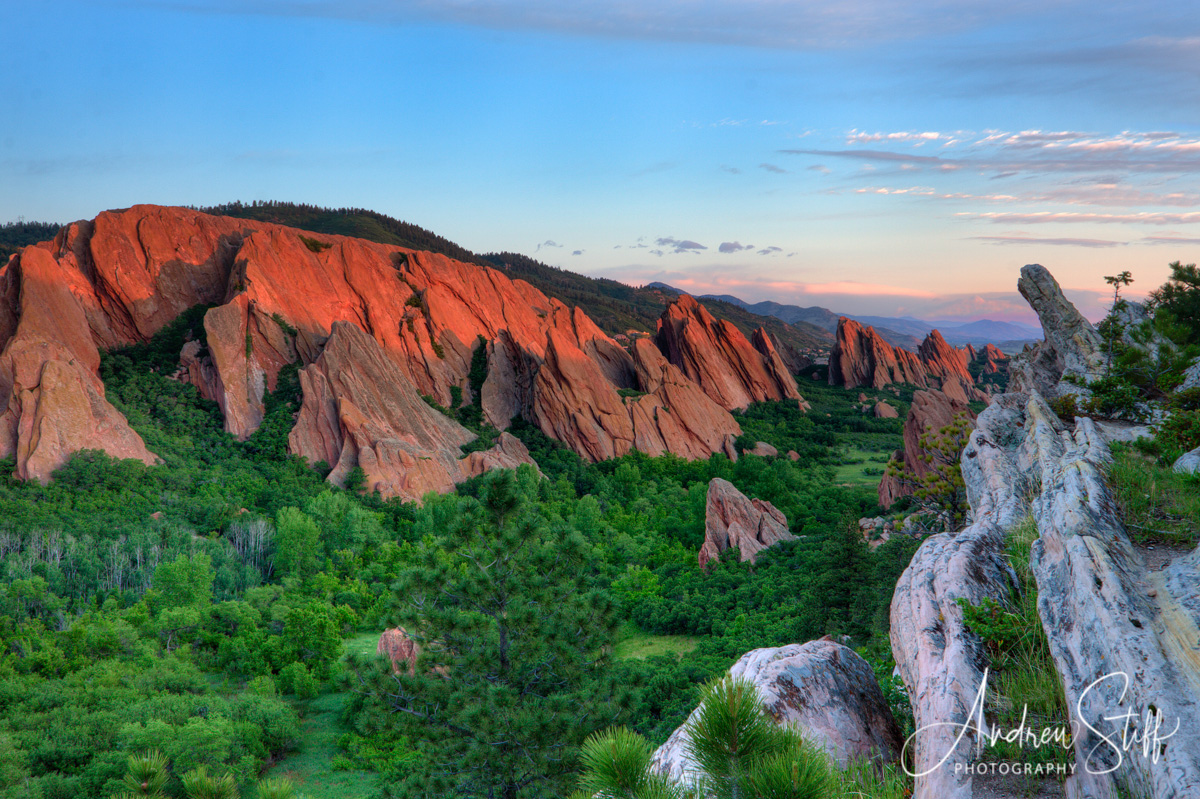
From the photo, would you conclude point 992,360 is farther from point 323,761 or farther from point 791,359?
point 323,761

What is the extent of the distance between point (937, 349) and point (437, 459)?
107739 mm

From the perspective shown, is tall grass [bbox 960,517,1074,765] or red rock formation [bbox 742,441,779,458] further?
red rock formation [bbox 742,441,779,458]

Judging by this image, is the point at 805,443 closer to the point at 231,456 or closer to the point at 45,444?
the point at 231,456

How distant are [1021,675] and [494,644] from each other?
13.2 metres

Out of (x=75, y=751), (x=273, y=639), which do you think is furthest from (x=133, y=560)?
(x=75, y=751)

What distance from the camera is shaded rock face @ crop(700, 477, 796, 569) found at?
37281 mm

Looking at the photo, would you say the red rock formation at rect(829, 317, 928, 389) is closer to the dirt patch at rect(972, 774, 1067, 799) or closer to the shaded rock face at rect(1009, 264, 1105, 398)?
the shaded rock face at rect(1009, 264, 1105, 398)

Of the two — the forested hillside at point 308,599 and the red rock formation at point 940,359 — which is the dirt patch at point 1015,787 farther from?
the red rock formation at point 940,359

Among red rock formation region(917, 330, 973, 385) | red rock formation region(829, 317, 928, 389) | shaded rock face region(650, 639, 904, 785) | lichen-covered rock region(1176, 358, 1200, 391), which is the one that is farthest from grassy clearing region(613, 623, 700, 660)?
red rock formation region(917, 330, 973, 385)

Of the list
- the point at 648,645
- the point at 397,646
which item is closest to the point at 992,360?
the point at 648,645

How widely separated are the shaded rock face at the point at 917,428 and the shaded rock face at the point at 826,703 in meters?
34.7

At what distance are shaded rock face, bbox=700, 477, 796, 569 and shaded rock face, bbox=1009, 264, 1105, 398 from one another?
1698cm

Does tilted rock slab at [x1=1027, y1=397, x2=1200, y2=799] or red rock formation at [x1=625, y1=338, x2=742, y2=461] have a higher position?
tilted rock slab at [x1=1027, y1=397, x2=1200, y2=799]

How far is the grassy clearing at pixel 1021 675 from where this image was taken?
5016mm
